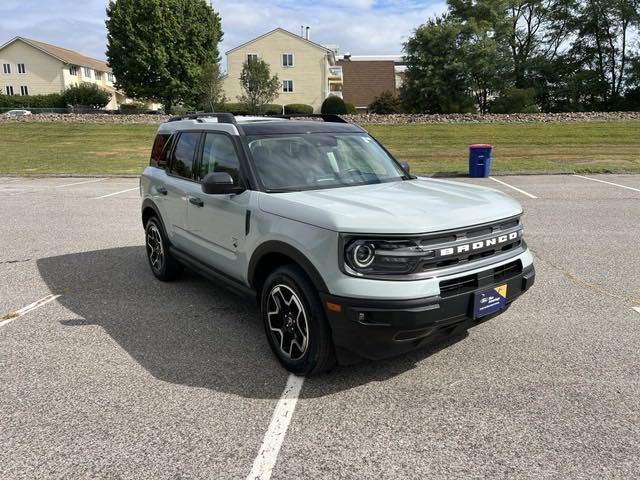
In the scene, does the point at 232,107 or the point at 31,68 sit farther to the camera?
the point at 31,68

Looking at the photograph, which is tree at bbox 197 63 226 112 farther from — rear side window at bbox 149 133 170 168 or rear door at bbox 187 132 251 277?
rear door at bbox 187 132 251 277

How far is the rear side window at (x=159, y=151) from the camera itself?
5703 millimetres

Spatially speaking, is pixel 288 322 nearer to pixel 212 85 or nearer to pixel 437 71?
pixel 437 71

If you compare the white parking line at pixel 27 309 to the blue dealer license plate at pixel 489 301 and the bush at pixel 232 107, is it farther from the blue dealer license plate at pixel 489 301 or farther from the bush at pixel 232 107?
the bush at pixel 232 107

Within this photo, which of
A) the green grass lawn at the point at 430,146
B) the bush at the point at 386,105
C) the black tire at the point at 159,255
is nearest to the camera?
the black tire at the point at 159,255

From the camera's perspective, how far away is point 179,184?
5.06 m

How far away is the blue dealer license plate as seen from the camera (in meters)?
3.21

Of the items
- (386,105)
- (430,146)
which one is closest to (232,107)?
(386,105)

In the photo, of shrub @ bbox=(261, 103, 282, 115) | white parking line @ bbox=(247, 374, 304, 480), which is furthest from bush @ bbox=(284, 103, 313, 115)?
white parking line @ bbox=(247, 374, 304, 480)

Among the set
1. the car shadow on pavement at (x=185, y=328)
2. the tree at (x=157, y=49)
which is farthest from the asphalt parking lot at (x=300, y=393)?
the tree at (x=157, y=49)

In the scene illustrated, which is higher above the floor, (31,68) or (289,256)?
(31,68)

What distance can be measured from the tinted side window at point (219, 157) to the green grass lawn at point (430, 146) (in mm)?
13250

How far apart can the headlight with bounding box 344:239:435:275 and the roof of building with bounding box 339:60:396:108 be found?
60909 mm

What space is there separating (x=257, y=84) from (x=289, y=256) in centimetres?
4115
